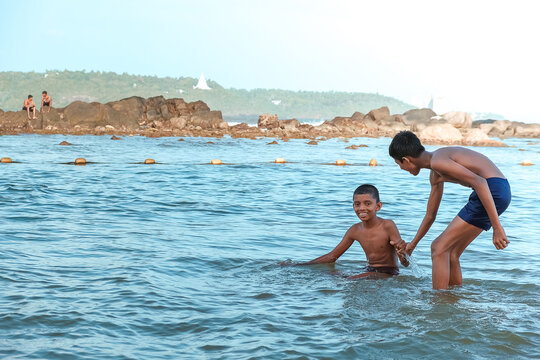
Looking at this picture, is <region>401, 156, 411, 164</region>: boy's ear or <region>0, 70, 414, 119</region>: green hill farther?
<region>0, 70, 414, 119</region>: green hill

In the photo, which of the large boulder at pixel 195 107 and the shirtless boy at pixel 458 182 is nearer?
the shirtless boy at pixel 458 182

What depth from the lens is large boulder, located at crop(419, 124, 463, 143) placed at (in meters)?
36.3

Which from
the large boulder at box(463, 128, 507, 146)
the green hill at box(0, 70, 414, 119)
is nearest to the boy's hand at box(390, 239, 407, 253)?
the large boulder at box(463, 128, 507, 146)

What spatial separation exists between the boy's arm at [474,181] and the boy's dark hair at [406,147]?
16 centimetres

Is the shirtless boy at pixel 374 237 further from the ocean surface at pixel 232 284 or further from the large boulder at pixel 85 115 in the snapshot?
the large boulder at pixel 85 115

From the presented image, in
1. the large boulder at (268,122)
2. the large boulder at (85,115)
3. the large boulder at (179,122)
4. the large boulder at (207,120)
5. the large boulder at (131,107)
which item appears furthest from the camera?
the large boulder at (268,122)

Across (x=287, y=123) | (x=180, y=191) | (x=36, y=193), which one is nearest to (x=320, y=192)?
(x=180, y=191)

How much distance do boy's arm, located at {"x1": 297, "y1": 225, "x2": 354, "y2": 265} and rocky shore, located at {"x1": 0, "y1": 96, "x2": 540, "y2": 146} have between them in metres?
29.4

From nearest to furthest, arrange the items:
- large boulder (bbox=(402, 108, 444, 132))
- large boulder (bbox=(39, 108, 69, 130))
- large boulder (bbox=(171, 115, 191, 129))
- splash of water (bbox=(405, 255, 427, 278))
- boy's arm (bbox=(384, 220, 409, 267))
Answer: boy's arm (bbox=(384, 220, 409, 267)) → splash of water (bbox=(405, 255, 427, 278)) → large boulder (bbox=(39, 108, 69, 130)) → large boulder (bbox=(171, 115, 191, 129)) → large boulder (bbox=(402, 108, 444, 132))

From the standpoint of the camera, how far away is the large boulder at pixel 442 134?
119 feet

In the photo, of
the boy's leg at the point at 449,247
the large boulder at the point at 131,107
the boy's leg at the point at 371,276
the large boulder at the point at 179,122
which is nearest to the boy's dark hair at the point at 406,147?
the boy's leg at the point at 449,247

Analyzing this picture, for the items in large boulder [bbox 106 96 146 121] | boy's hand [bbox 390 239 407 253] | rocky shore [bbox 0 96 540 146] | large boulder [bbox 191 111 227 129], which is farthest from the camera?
large boulder [bbox 191 111 227 129]

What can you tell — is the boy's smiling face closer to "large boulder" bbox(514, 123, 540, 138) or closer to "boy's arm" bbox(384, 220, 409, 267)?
"boy's arm" bbox(384, 220, 409, 267)

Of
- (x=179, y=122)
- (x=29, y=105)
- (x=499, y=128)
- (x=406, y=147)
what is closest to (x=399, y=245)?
(x=406, y=147)
